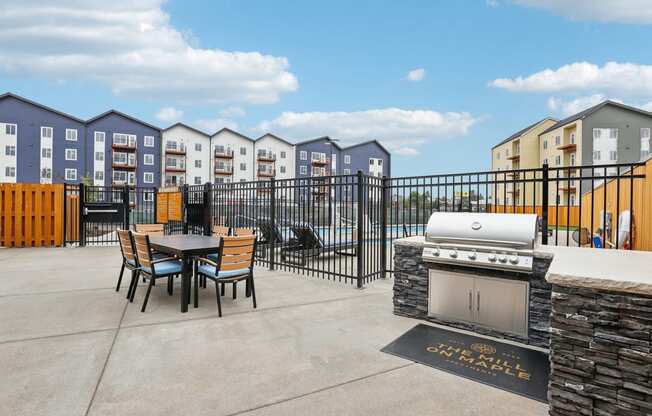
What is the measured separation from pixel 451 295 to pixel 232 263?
2.82 m

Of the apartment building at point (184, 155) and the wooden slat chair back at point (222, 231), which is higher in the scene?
the apartment building at point (184, 155)

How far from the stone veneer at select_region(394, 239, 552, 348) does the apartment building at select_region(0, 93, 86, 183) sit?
4322 cm

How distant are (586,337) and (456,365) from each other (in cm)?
131

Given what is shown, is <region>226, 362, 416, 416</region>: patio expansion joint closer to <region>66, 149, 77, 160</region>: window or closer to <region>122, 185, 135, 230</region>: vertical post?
<region>122, 185, 135, 230</region>: vertical post

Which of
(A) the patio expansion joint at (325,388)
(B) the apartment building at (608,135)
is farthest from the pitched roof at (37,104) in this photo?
(B) the apartment building at (608,135)

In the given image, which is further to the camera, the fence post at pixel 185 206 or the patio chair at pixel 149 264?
the fence post at pixel 185 206

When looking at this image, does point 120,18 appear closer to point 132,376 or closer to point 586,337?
point 132,376

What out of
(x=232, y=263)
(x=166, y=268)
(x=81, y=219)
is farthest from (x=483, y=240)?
(x=81, y=219)

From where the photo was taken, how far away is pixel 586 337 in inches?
80.9

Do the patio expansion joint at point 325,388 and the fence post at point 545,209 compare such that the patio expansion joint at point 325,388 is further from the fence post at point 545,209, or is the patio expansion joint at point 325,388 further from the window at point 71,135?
the window at point 71,135

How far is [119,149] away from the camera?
39.3m

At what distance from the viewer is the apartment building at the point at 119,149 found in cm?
3872

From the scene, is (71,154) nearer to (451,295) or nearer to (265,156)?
(265,156)

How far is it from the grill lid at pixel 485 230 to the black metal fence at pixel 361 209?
0.35 metres
